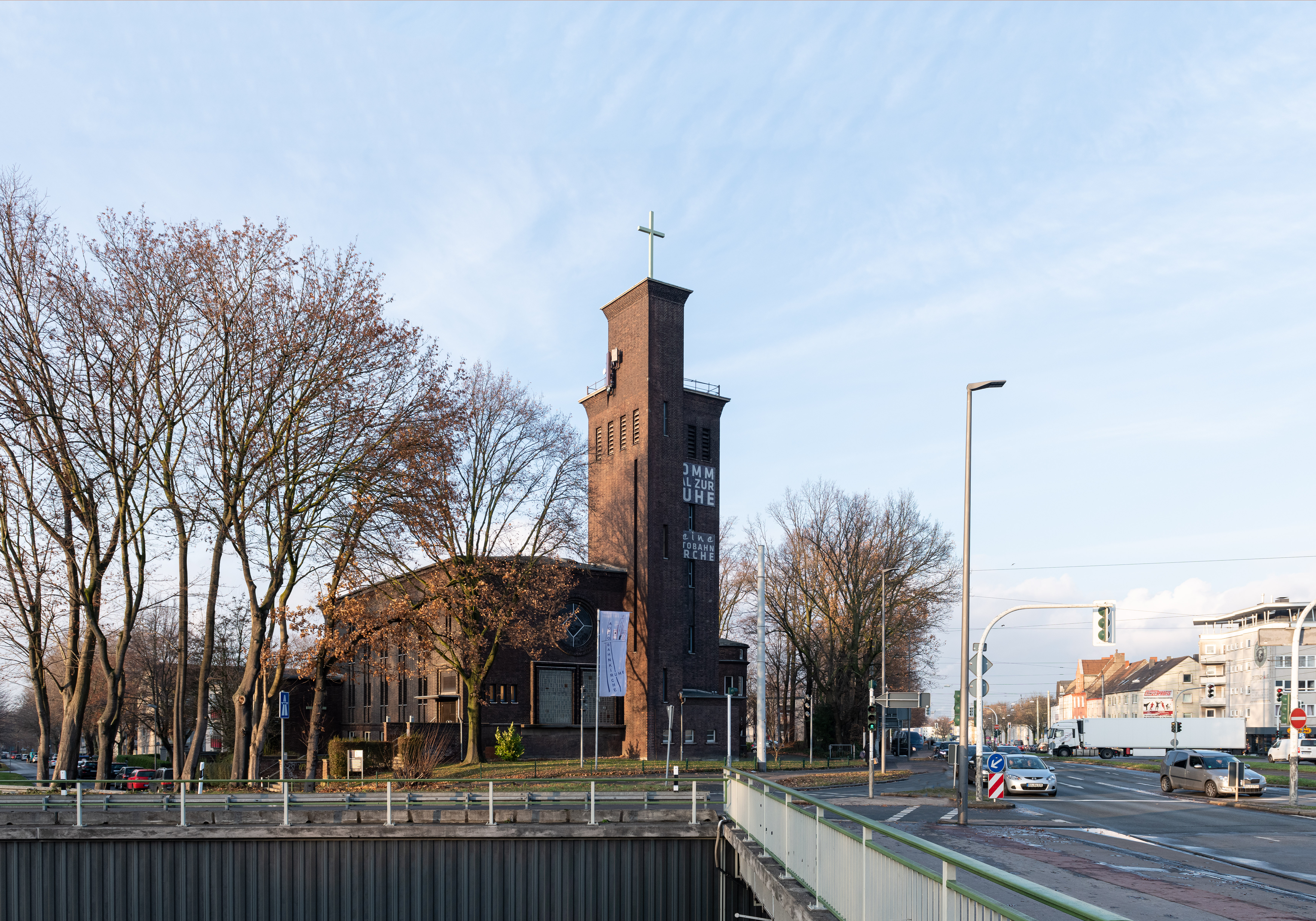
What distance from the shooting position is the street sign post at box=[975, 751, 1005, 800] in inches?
1043

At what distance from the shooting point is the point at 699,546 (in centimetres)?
5747

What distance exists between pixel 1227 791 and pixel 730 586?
4444cm

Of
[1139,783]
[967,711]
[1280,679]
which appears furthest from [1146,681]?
[967,711]

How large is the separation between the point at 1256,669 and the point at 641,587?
81.7m

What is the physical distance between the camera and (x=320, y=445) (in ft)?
110

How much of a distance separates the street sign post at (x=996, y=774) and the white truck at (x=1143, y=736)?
1828 inches

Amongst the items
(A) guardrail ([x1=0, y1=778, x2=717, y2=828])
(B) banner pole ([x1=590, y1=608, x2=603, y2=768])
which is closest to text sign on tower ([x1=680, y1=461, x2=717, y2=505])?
(B) banner pole ([x1=590, y1=608, x2=603, y2=768])

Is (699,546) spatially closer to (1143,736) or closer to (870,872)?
(1143,736)

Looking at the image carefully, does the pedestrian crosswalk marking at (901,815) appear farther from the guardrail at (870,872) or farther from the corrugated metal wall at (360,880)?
the guardrail at (870,872)

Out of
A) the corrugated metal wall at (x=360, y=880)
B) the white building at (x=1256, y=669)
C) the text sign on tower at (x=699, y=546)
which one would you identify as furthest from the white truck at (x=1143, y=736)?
the corrugated metal wall at (x=360, y=880)

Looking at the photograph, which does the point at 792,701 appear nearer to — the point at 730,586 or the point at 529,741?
the point at 730,586

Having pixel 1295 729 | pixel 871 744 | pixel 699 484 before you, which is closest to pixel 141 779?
pixel 871 744

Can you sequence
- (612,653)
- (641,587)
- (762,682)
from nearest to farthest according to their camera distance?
(762,682) < (612,653) < (641,587)

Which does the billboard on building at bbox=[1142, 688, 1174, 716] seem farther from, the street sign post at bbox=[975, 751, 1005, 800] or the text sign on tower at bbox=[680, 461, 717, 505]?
the street sign post at bbox=[975, 751, 1005, 800]
